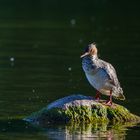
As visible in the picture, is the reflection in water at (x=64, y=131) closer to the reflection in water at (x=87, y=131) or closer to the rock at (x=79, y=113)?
the reflection in water at (x=87, y=131)

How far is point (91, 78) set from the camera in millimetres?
18391

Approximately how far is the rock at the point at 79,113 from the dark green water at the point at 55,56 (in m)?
0.45

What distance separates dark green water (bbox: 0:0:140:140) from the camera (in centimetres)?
1783

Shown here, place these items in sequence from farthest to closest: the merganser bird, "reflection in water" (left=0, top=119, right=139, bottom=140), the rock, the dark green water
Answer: the merganser bird → the rock → the dark green water → "reflection in water" (left=0, top=119, right=139, bottom=140)

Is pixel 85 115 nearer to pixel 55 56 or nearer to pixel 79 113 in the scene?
pixel 79 113

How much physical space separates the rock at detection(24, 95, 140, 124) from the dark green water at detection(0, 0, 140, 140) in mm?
447

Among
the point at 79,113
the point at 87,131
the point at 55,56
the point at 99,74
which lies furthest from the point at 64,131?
the point at 55,56

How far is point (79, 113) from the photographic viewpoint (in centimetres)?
1825

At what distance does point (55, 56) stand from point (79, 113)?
11.9m

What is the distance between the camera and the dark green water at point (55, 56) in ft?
58.5

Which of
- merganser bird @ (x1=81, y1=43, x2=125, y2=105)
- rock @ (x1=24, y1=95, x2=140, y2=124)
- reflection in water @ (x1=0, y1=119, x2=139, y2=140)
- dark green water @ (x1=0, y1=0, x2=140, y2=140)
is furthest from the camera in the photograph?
merganser bird @ (x1=81, y1=43, x2=125, y2=105)

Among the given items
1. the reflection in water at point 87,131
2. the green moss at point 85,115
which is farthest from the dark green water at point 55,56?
the green moss at point 85,115

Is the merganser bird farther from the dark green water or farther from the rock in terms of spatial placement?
the dark green water

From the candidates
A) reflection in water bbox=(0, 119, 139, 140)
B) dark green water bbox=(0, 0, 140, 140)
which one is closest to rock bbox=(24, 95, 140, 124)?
reflection in water bbox=(0, 119, 139, 140)
